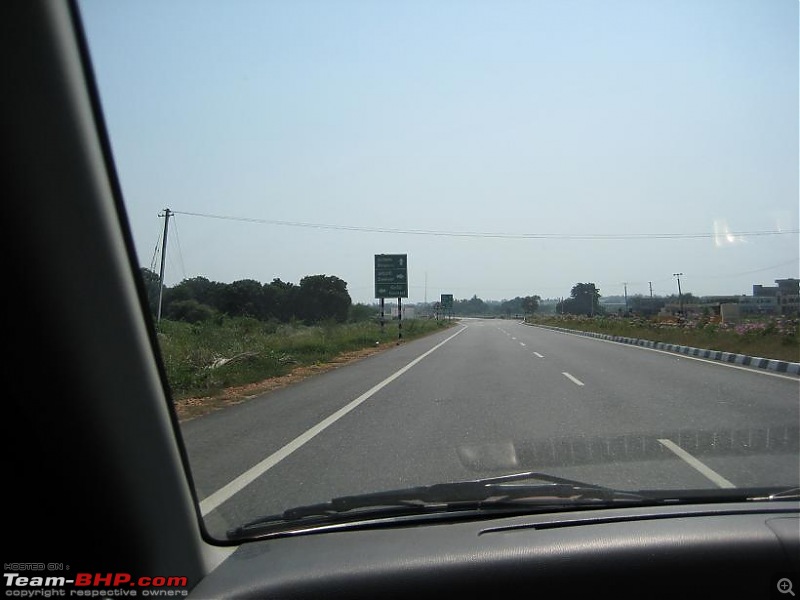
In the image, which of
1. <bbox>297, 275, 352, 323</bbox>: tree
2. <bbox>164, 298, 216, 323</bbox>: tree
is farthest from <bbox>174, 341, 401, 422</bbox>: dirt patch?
<bbox>297, 275, 352, 323</bbox>: tree

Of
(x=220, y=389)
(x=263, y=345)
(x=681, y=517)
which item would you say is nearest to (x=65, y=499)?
(x=681, y=517)

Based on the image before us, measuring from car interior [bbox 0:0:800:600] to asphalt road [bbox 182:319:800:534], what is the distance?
2.84ft

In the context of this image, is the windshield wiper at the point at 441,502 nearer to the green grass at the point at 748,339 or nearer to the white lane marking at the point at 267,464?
the white lane marking at the point at 267,464

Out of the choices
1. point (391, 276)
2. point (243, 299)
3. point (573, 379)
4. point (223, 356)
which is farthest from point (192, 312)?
point (243, 299)

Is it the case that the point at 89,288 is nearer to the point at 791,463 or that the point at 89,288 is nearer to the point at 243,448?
the point at 243,448

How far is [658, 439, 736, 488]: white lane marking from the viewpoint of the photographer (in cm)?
533

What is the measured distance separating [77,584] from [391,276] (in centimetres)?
3571

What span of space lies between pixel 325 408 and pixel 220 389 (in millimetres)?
4424

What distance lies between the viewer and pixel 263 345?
22.0 meters

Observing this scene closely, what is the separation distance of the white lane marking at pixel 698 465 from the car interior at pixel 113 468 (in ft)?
7.42

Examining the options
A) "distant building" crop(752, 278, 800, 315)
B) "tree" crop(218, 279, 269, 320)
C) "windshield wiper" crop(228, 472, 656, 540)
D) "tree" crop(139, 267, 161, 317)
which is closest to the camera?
"tree" crop(139, 267, 161, 317)

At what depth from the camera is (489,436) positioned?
752 centimetres

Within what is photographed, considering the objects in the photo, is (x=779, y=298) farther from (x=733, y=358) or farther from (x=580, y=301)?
(x=580, y=301)

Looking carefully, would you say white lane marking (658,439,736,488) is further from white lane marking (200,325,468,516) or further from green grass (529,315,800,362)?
green grass (529,315,800,362)
